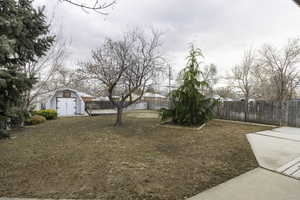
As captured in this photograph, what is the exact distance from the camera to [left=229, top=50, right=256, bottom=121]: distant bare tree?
50.5 feet

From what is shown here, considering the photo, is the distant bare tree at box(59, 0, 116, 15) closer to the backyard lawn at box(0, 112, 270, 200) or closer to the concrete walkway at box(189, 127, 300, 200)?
the backyard lawn at box(0, 112, 270, 200)

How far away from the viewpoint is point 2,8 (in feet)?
10.8

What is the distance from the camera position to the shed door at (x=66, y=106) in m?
15.3

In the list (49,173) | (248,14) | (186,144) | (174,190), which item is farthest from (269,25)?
(49,173)

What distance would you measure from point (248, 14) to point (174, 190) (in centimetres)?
844

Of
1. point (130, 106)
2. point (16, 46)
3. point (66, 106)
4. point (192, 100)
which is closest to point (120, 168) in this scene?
point (16, 46)

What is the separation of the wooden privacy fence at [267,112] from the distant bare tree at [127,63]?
5961mm

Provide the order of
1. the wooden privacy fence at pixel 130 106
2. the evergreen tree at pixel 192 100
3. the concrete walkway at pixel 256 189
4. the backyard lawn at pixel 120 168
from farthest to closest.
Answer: the wooden privacy fence at pixel 130 106, the evergreen tree at pixel 192 100, the backyard lawn at pixel 120 168, the concrete walkway at pixel 256 189

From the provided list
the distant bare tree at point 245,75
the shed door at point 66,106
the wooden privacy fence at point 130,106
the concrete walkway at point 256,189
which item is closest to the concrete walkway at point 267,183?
the concrete walkway at point 256,189

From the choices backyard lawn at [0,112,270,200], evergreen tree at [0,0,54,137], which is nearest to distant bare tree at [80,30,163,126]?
evergreen tree at [0,0,54,137]

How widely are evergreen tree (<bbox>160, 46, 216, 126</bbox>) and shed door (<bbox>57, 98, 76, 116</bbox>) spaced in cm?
1218

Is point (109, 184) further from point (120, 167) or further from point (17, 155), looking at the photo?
point (17, 155)

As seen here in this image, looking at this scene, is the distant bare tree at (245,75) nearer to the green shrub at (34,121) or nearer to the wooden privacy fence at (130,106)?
the wooden privacy fence at (130,106)

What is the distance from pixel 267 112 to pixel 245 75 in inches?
343
